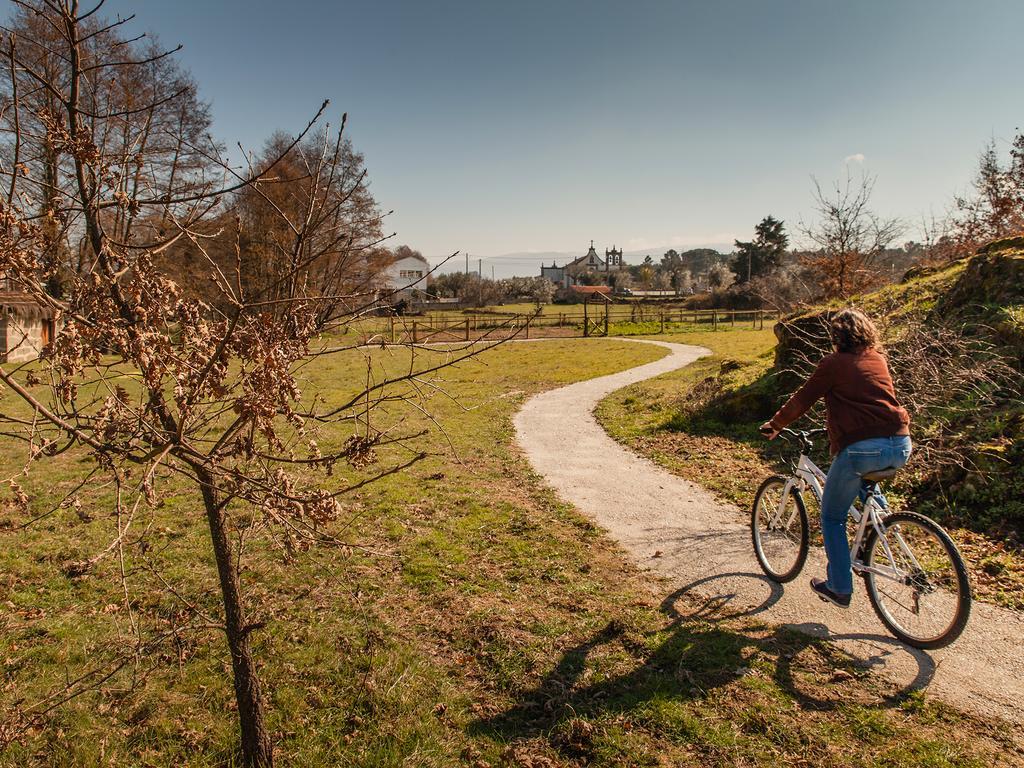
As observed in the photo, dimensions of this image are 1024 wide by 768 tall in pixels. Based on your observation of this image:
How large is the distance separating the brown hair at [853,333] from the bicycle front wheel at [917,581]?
117 cm

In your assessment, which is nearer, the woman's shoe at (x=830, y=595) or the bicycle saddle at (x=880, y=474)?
the bicycle saddle at (x=880, y=474)

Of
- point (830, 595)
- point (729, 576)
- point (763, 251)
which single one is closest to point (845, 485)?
point (830, 595)

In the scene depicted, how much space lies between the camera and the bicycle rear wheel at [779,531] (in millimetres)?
4852

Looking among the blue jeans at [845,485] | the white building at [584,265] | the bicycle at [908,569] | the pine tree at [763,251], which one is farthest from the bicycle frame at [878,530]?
the white building at [584,265]

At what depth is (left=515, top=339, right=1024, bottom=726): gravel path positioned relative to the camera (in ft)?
12.1

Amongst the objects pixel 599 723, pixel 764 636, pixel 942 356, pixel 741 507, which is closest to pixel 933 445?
pixel 942 356

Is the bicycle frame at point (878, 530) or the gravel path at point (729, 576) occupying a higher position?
the bicycle frame at point (878, 530)

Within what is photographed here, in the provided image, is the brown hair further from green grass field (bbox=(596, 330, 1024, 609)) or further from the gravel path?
green grass field (bbox=(596, 330, 1024, 609))

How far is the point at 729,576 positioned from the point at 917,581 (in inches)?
58.7

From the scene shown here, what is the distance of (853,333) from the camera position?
4164mm

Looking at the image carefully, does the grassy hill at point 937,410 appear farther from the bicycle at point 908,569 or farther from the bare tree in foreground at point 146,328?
the bare tree in foreground at point 146,328

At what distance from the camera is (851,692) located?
360cm

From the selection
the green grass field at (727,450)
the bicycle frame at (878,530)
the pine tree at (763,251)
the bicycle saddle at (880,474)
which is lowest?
the green grass field at (727,450)

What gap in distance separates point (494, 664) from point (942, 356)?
7.46 m
